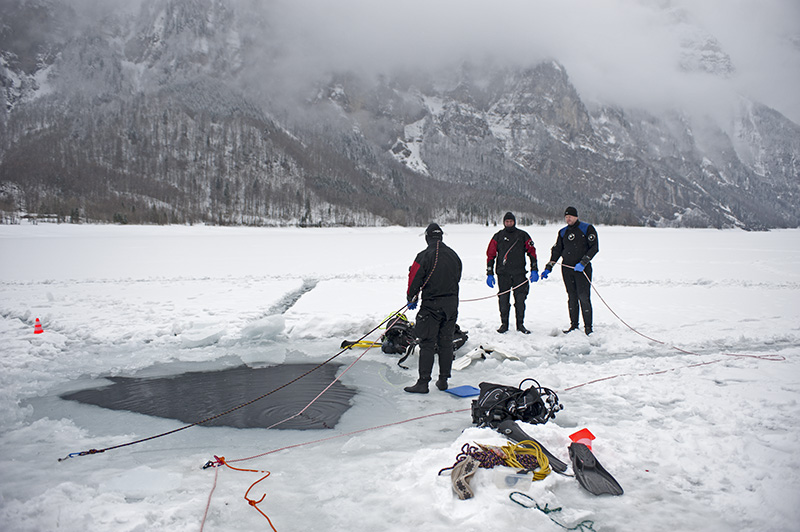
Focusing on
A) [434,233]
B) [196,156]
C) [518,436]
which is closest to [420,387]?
[518,436]

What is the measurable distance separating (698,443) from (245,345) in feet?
19.5

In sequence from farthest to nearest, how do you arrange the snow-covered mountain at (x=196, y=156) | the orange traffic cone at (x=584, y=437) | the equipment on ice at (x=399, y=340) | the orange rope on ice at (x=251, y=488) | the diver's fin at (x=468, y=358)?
the snow-covered mountain at (x=196, y=156)
the equipment on ice at (x=399, y=340)
the diver's fin at (x=468, y=358)
the orange traffic cone at (x=584, y=437)
the orange rope on ice at (x=251, y=488)

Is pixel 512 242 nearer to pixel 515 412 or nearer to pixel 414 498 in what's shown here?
pixel 515 412

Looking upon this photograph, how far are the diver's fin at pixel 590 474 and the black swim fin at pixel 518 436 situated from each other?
96 millimetres

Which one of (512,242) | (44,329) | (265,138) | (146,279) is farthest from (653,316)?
(265,138)

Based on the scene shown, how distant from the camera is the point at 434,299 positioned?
4852 millimetres

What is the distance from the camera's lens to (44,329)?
7.75 meters

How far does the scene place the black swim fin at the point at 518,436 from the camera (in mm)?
3010

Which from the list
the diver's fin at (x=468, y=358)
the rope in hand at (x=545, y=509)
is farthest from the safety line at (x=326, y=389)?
the rope in hand at (x=545, y=509)

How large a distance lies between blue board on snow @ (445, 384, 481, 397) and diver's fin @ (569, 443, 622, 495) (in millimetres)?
1625

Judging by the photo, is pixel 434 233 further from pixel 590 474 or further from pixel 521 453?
pixel 590 474

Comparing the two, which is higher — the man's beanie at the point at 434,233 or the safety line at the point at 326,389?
the man's beanie at the point at 434,233

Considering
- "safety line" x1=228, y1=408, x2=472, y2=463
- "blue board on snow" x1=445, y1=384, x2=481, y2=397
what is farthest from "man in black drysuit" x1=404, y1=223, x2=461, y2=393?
"safety line" x1=228, y1=408, x2=472, y2=463

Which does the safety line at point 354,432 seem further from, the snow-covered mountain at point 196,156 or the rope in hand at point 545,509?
the snow-covered mountain at point 196,156
